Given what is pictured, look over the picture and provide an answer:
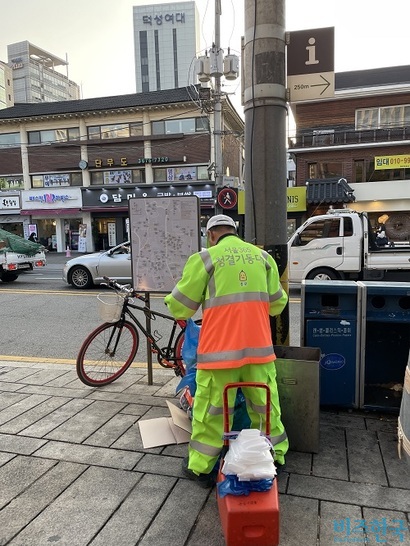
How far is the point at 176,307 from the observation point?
2.79 metres

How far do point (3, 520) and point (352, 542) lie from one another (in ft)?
6.35

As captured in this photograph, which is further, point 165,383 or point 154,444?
point 165,383

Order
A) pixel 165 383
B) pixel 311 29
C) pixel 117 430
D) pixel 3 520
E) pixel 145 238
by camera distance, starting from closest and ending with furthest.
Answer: pixel 3 520 → pixel 117 430 → pixel 311 29 → pixel 145 238 → pixel 165 383

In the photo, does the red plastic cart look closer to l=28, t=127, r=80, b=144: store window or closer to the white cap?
the white cap

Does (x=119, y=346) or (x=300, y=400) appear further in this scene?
(x=119, y=346)

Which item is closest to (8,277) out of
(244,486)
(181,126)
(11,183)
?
(244,486)

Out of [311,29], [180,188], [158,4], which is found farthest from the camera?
[158,4]

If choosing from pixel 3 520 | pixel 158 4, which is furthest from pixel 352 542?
pixel 158 4

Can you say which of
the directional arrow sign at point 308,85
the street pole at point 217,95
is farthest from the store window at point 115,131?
the directional arrow sign at point 308,85

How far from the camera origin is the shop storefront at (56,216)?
31.1m

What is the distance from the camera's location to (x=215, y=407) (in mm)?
2619

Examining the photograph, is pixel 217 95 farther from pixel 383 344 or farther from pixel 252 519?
pixel 252 519

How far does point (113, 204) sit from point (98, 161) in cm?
355

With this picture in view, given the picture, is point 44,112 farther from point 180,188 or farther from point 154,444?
point 154,444
